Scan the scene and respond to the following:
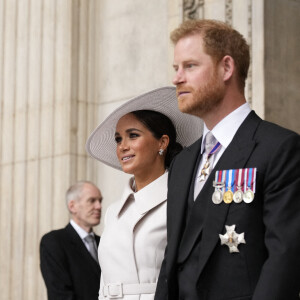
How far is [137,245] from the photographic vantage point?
4.70 metres

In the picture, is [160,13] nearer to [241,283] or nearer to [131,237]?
[131,237]

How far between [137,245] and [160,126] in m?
0.68

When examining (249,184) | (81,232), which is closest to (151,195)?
(249,184)

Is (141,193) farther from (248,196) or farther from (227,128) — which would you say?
(248,196)

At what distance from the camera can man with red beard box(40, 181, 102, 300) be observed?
287 inches

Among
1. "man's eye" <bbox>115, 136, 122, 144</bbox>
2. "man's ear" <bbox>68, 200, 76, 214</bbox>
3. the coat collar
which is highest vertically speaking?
"man's eye" <bbox>115, 136, 122, 144</bbox>

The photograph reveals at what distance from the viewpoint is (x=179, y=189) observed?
3.93m

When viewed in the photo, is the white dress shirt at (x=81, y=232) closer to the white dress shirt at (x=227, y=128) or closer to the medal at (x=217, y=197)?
the white dress shirt at (x=227, y=128)

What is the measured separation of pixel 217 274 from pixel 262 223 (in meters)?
0.26

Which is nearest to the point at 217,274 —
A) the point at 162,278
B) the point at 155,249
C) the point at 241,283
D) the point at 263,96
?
the point at 241,283

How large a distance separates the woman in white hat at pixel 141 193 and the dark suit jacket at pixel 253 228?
2.69 ft

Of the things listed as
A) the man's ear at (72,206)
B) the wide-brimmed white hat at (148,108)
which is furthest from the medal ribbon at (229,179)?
the man's ear at (72,206)

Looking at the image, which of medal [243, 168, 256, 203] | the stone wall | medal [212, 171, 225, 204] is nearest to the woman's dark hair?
medal [212, 171, 225, 204]

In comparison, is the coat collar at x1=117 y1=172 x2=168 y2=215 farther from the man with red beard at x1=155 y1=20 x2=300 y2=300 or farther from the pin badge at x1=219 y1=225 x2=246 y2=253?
the pin badge at x1=219 y1=225 x2=246 y2=253
